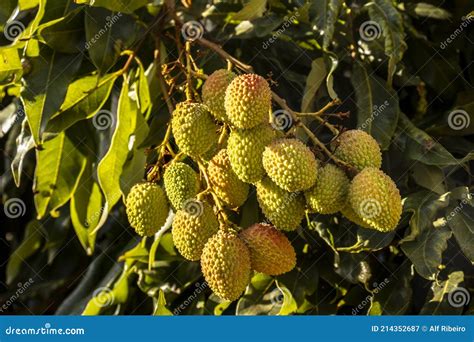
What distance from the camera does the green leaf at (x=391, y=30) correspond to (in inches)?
69.3

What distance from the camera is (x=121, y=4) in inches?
69.1

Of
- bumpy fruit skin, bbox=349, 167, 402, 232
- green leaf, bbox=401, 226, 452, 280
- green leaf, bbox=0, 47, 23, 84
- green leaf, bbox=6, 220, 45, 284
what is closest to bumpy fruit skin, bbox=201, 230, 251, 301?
bumpy fruit skin, bbox=349, 167, 402, 232

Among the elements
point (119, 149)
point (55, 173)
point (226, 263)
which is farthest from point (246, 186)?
point (55, 173)

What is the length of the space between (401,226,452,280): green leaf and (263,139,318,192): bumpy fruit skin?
382 mm

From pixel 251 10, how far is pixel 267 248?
1.84 ft

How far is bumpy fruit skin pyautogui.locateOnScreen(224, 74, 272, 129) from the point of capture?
4.59 ft

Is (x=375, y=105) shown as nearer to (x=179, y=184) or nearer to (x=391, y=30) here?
(x=391, y=30)

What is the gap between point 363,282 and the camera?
188cm

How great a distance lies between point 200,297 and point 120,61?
598 mm

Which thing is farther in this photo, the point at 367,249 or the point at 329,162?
the point at 367,249

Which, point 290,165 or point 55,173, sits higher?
point 290,165

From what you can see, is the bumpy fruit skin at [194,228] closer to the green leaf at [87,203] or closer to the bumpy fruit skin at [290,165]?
the bumpy fruit skin at [290,165]

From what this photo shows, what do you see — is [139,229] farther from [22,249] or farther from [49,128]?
[22,249]

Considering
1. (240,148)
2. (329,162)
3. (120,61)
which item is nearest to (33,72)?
(120,61)
